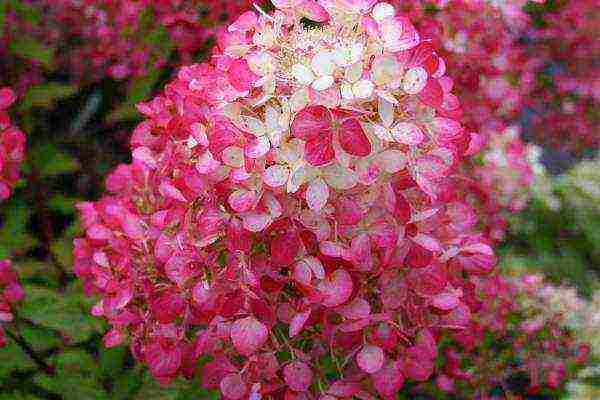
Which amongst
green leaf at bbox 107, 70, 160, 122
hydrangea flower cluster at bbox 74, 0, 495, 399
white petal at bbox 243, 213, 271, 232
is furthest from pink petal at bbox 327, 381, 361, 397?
green leaf at bbox 107, 70, 160, 122

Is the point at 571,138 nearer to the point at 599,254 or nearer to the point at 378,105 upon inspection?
the point at 599,254

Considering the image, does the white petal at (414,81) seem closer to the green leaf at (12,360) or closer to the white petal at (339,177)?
the white petal at (339,177)

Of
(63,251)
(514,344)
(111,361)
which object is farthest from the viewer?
(63,251)

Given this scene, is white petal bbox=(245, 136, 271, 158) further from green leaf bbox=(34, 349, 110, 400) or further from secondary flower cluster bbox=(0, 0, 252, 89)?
secondary flower cluster bbox=(0, 0, 252, 89)

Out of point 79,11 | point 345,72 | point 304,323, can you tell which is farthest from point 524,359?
point 79,11

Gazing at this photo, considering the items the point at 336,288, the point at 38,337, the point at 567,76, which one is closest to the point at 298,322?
the point at 336,288

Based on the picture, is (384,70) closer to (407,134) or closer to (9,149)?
(407,134)
